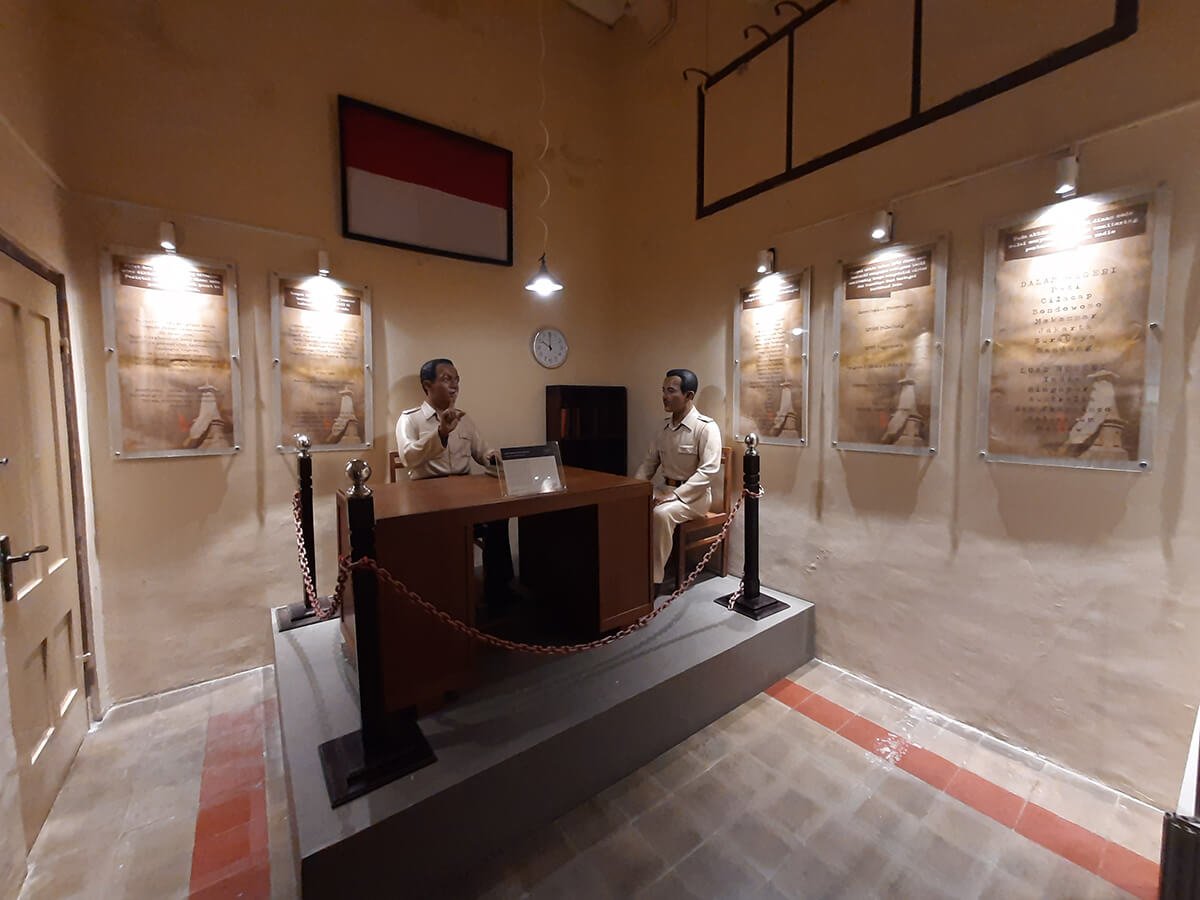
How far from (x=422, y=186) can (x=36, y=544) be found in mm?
2797

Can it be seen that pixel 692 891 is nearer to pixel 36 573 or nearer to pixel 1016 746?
pixel 1016 746

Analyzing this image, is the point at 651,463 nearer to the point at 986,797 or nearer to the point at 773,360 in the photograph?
the point at 773,360

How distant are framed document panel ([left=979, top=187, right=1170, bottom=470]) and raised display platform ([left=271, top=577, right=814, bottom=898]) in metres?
1.53

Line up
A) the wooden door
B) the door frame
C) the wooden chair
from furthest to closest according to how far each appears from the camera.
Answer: the wooden chair, the door frame, the wooden door

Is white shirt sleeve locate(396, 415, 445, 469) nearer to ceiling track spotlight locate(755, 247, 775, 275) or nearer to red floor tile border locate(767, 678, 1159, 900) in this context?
ceiling track spotlight locate(755, 247, 775, 275)

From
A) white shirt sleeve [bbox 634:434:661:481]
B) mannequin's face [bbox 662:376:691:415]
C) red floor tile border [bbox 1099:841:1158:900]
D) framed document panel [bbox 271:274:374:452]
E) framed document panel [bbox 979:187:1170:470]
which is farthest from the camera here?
white shirt sleeve [bbox 634:434:661:481]

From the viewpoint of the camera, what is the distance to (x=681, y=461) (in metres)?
3.36

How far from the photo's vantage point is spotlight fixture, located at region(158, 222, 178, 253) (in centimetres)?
243

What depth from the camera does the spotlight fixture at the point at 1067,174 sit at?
1.90 metres

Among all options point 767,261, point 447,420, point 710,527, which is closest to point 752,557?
point 710,527

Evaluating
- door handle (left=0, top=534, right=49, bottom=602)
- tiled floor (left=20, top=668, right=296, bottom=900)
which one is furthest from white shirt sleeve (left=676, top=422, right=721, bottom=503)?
door handle (left=0, top=534, right=49, bottom=602)

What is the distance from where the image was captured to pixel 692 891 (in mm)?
1547

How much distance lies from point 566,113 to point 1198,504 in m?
4.46

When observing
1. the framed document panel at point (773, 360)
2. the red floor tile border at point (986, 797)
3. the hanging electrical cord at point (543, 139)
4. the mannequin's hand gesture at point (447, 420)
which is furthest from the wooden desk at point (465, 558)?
the hanging electrical cord at point (543, 139)
